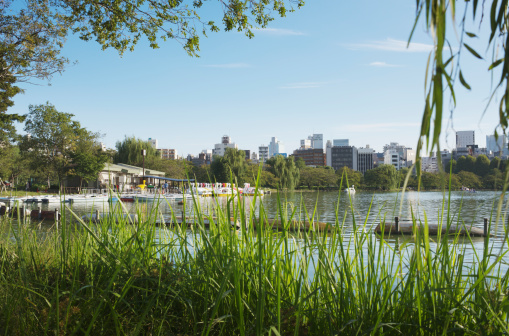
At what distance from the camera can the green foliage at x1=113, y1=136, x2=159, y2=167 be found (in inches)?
1930

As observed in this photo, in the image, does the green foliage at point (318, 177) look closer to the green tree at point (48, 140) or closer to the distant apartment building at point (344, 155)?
the green tree at point (48, 140)

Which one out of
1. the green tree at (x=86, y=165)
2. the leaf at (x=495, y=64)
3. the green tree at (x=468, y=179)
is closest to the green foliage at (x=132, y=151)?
the green tree at (x=86, y=165)

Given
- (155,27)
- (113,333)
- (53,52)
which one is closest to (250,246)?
(113,333)

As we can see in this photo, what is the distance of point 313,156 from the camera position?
14600cm

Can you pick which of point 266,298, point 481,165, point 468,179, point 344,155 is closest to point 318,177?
point 468,179

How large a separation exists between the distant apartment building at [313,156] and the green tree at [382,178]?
62.8 metres

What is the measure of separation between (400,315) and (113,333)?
128 centimetres

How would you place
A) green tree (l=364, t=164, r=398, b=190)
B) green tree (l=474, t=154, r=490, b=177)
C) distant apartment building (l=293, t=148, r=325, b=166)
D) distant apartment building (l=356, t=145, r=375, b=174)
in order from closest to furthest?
1. green tree (l=364, t=164, r=398, b=190)
2. green tree (l=474, t=154, r=490, b=177)
3. distant apartment building (l=293, t=148, r=325, b=166)
4. distant apartment building (l=356, t=145, r=375, b=174)

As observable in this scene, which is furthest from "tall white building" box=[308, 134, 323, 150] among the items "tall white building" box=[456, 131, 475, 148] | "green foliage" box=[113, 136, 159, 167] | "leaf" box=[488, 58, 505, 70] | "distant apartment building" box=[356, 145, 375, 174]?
"leaf" box=[488, 58, 505, 70]

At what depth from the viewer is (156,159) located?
50.5m

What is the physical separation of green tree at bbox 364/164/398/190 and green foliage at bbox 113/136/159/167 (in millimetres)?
42616

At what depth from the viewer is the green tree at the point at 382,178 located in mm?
73438

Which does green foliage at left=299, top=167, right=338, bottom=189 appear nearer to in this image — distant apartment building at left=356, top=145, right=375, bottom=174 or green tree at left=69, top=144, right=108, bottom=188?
green tree at left=69, top=144, right=108, bottom=188

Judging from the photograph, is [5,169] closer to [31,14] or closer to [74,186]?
[74,186]
